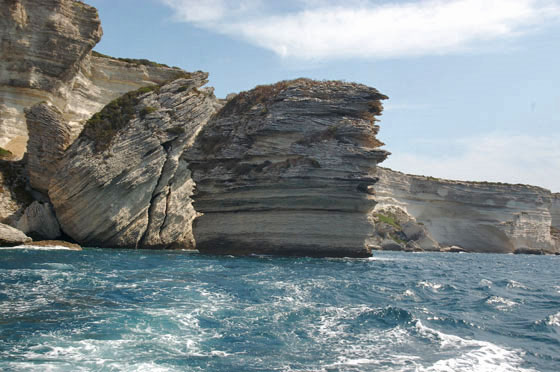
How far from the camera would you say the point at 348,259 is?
3319 cm

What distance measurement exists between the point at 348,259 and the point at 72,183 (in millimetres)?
21680

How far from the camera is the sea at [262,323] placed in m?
9.70

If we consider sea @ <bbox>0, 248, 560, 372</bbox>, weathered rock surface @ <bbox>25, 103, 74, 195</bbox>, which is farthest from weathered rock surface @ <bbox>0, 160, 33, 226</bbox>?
sea @ <bbox>0, 248, 560, 372</bbox>

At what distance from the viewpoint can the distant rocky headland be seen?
3300cm

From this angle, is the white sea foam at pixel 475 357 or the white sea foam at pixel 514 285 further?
the white sea foam at pixel 514 285

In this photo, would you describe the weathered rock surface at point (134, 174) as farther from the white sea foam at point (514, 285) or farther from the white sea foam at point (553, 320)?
the white sea foam at point (553, 320)

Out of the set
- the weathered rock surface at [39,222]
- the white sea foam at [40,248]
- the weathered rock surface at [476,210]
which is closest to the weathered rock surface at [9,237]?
the white sea foam at [40,248]

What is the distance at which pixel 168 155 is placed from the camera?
41969 mm

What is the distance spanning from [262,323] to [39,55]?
39.7 m

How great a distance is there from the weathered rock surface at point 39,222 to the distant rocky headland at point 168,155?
85mm

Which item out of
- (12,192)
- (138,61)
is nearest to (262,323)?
(12,192)

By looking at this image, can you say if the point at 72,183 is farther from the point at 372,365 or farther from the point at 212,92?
the point at 372,365

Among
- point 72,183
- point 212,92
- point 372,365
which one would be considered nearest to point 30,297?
point 372,365

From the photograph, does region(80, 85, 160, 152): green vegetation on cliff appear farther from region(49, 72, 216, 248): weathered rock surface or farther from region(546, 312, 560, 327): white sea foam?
region(546, 312, 560, 327): white sea foam
